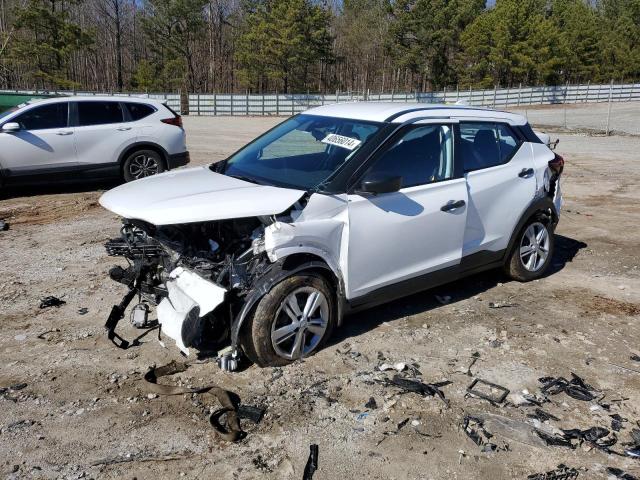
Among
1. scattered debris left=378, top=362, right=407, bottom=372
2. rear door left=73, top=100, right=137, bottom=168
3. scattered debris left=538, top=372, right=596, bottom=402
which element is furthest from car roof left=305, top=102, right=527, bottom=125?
rear door left=73, top=100, right=137, bottom=168

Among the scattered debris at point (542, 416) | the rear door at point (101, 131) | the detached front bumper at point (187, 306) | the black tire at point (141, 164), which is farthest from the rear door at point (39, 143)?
the scattered debris at point (542, 416)

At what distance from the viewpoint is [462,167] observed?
5199 mm

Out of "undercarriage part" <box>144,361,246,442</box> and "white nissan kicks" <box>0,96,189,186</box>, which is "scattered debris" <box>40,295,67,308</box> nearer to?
"undercarriage part" <box>144,361,246,442</box>

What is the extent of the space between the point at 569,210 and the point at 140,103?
7.77m

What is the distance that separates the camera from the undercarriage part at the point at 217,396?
11.5ft

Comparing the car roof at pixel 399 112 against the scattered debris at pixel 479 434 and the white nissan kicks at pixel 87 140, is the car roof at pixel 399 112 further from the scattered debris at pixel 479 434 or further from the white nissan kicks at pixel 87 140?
the white nissan kicks at pixel 87 140

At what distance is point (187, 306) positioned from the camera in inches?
158

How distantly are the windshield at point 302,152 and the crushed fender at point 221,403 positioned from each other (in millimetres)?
1571

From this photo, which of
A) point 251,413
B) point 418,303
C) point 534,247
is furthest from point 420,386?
point 534,247

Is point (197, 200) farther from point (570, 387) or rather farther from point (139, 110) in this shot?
point (139, 110)

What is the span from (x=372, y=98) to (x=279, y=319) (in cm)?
4211

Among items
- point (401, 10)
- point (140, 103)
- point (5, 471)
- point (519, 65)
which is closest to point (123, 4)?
point (401, 10)

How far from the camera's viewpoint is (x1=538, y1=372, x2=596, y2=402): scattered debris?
404 cm

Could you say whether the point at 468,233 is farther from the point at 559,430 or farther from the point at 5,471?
the point at 5,471
